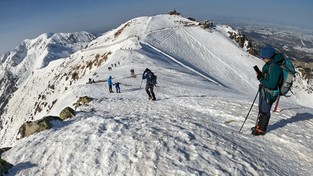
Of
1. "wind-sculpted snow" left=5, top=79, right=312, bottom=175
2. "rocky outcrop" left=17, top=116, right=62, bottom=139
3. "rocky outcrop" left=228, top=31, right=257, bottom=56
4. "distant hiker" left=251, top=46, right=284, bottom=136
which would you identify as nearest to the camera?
"wind-sculpted snow" left=5, top=79, right=312, bottom=175

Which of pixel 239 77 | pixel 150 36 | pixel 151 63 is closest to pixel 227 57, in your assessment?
pixel 239 77

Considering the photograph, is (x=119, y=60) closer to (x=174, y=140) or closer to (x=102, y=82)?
(x=102, y=82)

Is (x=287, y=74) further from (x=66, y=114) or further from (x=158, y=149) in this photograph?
(x=66, y=114)

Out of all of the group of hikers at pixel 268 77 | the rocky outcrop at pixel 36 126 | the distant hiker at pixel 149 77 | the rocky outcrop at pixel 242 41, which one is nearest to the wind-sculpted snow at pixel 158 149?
the rocky outcrop at pixel 36 126

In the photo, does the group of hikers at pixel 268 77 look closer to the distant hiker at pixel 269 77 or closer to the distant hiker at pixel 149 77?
the distant hiker at pixel 269 77

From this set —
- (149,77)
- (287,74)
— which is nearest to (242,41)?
(149,77)

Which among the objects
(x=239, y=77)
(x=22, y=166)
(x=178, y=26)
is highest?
(x=178, y=26)

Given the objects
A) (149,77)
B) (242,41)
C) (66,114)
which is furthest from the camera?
(242,41)

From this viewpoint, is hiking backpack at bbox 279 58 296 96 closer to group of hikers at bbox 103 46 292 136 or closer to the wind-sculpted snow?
group of hikers at bbox 103 46 292 136

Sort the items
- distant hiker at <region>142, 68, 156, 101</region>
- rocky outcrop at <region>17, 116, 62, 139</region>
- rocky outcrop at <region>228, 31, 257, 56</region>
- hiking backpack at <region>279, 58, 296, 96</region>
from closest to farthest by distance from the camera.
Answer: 1. hiking backpack at <region>279, 58, 296, 96</region>
2. rocky outcrop at <region>17, 116, 62, 139</region>
3. distant hiker at <region>142, 68, 156, 101</region>
4. rocky outcrop at <region>228, 31, 257, 56</region>

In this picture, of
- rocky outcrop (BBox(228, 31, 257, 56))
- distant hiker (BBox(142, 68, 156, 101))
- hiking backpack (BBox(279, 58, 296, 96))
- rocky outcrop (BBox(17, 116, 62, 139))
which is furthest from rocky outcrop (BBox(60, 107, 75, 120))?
rocky outcrop (BBox(228, 31, 257, 56))

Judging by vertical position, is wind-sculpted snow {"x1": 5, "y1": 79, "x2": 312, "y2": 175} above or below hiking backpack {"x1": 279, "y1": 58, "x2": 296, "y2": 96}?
below

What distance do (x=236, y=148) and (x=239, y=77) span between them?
61.8 metres

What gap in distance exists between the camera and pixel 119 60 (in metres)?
57.3
